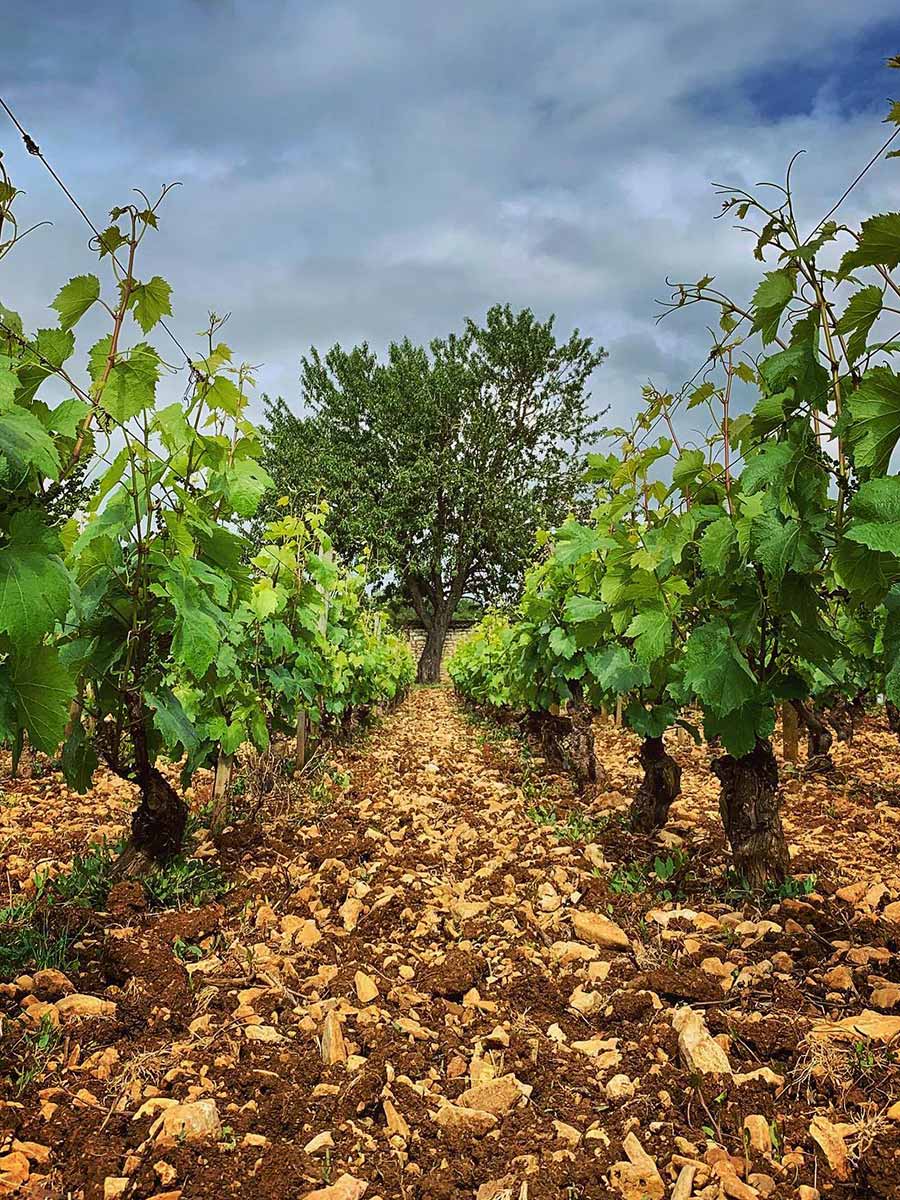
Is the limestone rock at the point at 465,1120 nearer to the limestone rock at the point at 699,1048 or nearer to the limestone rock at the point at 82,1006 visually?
the limestone rock at the point at 699,1048

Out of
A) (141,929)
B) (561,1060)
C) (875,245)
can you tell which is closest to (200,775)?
(141,929)

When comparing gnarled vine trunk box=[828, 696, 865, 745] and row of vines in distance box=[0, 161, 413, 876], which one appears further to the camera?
gnarled vine trunk box=[828, 696, 865, 745]

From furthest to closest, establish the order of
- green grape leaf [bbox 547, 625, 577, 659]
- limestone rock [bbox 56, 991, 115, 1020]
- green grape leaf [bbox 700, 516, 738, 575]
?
green grape leaf [bbox 547, 625, 577, 659] < green grape leaf [bbox 700, 516, 738, 575] < limestone rock [bbox 56, 991, 115, 1020]

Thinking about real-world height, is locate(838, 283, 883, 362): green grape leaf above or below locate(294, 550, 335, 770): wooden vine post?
above

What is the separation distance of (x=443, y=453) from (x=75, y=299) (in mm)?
22865

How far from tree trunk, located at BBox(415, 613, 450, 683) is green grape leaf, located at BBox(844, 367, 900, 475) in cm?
2441

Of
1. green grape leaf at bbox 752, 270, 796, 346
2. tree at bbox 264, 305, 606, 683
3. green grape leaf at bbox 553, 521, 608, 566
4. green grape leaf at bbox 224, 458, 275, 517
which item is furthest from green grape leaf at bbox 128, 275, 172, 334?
tree at bbox 264, 305, 606, 683

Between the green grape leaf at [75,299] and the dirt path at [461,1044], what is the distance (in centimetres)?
200

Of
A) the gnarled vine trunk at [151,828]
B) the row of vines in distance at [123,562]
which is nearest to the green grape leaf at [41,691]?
the row of vines in distance at [123,562]

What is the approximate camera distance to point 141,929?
293 cm

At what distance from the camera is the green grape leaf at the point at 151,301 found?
2535 mm

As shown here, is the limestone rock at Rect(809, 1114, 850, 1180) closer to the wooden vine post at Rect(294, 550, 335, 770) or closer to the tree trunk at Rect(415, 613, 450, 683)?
the wooden vine post at Rect(294, 550, 335, 770)

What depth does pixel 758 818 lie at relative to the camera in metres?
3.29

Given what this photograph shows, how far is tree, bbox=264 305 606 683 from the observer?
24.1 metres
